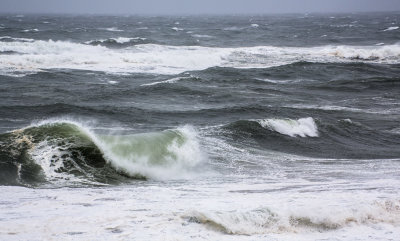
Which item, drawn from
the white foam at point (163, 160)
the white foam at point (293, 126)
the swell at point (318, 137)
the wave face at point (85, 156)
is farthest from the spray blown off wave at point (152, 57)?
the white foam at point (163, 160)

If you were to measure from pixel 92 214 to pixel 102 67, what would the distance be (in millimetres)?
23331

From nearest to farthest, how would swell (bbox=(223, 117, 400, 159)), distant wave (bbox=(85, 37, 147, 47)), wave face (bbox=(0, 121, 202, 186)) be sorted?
wave face (bbox=(0, 121, 202, 186)) → swell (bbox=(223, 117, 400, 159)) → distant wave (bbox=(85, 37, 147, 47))

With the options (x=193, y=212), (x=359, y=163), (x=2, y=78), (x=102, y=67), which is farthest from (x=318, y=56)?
(x=193, y=212)

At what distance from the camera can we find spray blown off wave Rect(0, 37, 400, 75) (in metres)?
29.2

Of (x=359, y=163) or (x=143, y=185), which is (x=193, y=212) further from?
(x=359, y=163)

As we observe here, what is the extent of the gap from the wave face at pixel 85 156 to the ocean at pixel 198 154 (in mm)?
44

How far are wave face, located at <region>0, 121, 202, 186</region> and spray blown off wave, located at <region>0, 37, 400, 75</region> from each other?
15320 mm

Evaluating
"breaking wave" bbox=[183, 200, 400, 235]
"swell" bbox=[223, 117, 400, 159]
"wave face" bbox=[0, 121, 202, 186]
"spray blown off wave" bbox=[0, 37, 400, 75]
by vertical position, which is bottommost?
"swell" bbox=[223, 117, 400, 159]

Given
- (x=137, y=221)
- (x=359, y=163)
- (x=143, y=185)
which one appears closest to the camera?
(x=137, y=221)

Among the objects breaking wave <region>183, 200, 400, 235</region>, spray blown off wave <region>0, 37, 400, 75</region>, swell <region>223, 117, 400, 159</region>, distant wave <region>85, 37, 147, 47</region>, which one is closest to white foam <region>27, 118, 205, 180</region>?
swell <region>223, 117, 400, 159</region>

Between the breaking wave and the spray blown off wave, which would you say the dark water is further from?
the breaking wave

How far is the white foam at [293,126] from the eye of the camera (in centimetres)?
1429

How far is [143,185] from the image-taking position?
A: 8.80 metres

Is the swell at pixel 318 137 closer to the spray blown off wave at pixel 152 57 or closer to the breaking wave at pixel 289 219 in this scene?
the breaking wave at pixel 289 219
